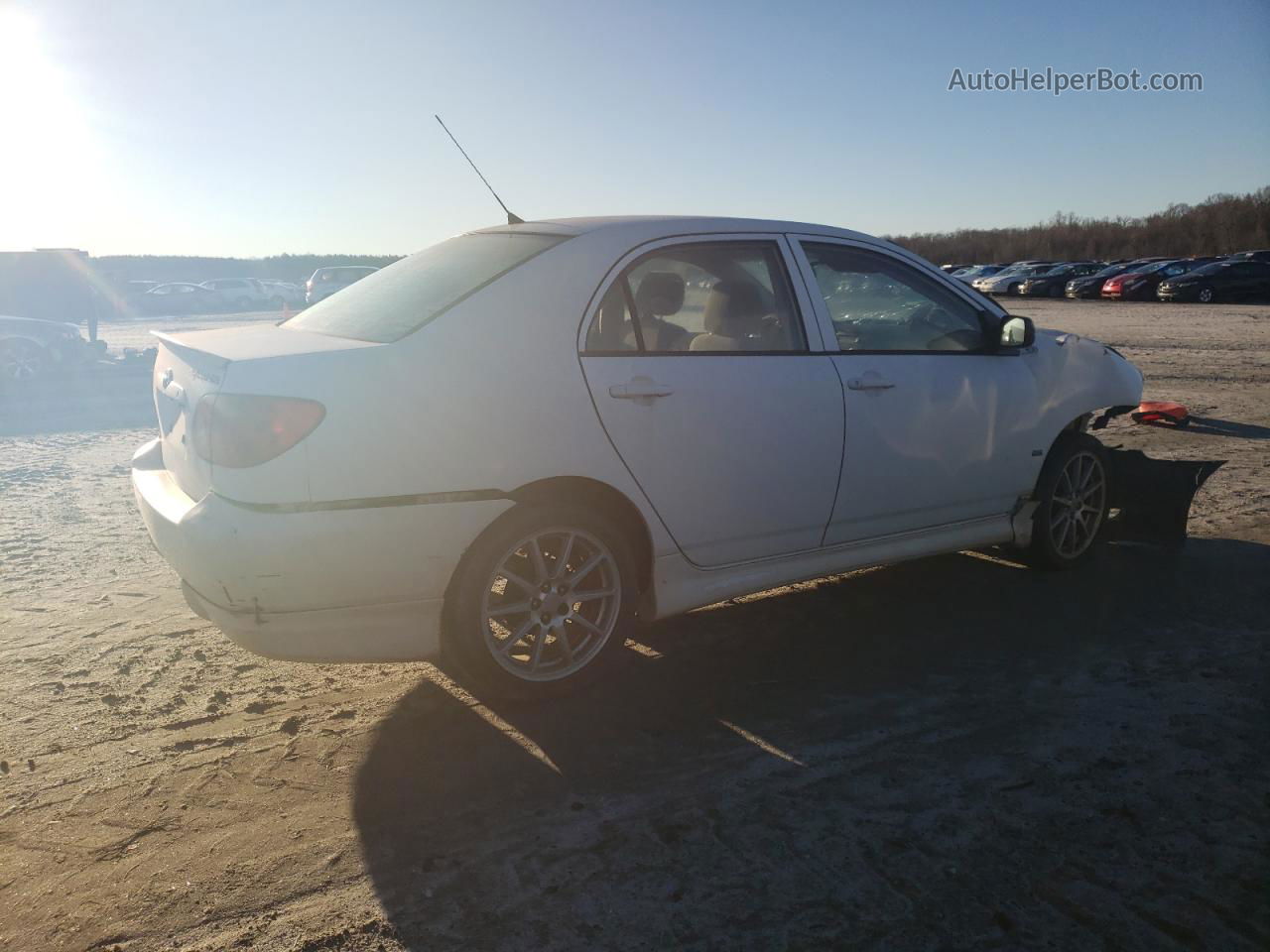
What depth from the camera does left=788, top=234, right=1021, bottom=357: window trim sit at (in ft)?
13.7

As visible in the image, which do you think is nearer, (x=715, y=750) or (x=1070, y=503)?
(x=715, y=750)

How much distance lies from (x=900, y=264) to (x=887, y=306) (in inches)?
9.3

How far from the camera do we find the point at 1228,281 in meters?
32.8

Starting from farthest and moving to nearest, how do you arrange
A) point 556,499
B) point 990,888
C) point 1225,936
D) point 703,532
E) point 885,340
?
point 885,340, point 703,532, point 556,499, point 990,888, point 1225,936

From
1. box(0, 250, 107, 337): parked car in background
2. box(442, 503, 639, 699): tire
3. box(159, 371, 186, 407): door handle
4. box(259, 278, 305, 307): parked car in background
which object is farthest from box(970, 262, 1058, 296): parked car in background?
box(159, 371, 186, 407): door handle

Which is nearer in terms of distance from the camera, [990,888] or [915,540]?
[990,888]

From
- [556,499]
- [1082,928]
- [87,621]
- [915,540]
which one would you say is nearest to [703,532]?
[556,499]

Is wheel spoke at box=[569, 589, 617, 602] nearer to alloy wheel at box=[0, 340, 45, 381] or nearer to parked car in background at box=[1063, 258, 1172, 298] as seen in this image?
alloy wheel at box=[0, 340, 45, 381]

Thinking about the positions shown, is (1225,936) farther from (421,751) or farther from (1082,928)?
(421,751)

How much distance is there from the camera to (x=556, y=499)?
3514mm

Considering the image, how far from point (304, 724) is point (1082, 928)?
2.51m

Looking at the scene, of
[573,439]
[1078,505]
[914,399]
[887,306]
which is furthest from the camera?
[1078,505]

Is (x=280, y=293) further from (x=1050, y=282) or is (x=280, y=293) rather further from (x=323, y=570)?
(x=323, y=570)

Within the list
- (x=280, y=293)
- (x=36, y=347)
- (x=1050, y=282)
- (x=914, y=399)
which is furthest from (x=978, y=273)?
(x=914, y=399)
